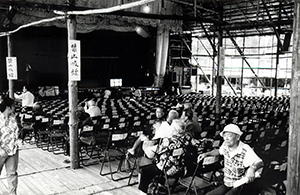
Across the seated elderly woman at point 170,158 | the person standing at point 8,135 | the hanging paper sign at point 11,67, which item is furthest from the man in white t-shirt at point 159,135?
the hanging paper sign at point 11,67

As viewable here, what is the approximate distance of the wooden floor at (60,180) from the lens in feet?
17.7

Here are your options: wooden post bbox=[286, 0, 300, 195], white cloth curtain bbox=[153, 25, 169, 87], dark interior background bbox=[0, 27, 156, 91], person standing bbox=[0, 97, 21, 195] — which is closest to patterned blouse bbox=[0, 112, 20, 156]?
person standing bbox=[0, 97, 21, 195]

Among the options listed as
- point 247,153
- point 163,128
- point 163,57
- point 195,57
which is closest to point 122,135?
point 163,128

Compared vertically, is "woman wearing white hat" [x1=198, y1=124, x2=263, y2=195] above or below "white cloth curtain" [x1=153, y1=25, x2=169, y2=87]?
below

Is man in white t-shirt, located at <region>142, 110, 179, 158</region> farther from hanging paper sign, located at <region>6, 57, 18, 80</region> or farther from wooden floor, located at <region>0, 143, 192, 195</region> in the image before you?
hanging paper sign, located at <region>6, 57, 18, 80</region>

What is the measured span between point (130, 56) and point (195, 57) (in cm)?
953

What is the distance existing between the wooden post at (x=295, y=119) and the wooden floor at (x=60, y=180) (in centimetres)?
297

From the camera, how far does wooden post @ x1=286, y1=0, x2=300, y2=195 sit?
302cm

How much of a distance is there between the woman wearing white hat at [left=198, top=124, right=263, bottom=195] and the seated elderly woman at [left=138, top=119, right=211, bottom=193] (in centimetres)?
83

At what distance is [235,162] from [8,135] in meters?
3.19

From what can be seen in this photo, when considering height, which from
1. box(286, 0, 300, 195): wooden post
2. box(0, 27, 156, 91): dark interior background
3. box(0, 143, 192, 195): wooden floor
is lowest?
box(0, 143, 192, 195): wooden floor

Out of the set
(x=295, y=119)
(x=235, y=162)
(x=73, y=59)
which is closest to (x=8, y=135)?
(x=73, y=59)

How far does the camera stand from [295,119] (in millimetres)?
3064

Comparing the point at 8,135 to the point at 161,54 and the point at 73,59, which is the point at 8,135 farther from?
the point at 161,54
